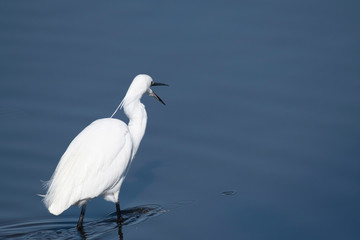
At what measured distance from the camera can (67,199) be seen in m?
5.62

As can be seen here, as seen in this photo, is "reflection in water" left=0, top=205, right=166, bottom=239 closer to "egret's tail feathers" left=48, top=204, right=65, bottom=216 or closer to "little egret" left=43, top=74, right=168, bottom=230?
"little egret" left=43, top=74, right=168, bottom=230

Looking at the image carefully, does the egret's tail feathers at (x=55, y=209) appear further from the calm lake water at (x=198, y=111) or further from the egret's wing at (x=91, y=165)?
the calm lake water at (x=198, y=111)

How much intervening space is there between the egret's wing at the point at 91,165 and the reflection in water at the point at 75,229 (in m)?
0.29

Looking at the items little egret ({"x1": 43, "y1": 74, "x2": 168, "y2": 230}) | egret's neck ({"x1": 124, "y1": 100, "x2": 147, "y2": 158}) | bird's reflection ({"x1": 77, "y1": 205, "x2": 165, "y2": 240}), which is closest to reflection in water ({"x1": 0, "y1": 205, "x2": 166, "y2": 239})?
bird's reflection ({"x1": 77, "y1": 205, "x2": 165, "y2": 240})

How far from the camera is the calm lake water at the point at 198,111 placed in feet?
20.0

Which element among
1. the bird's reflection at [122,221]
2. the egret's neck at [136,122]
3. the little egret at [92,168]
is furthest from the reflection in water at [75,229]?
the egret's neck at [136,122]

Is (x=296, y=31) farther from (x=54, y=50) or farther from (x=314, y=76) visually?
(x=54, y=50)

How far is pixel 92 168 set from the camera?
19.1 ft

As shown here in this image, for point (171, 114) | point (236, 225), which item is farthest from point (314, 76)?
point (236, 225)

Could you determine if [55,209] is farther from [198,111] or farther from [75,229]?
[198,111]

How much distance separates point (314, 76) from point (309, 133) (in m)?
1.30

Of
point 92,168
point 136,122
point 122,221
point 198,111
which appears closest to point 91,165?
point 92,168

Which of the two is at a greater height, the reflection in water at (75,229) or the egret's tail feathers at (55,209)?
the egret's tail feathers at (55,209)

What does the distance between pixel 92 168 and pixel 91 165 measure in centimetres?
3
